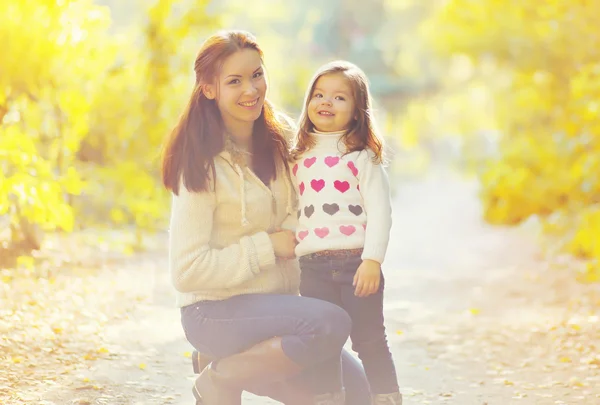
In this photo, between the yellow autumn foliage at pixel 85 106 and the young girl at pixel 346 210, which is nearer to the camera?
the young girl at pixel 346 210

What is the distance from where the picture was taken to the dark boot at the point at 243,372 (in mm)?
3016

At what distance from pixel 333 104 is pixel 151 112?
18.0ft

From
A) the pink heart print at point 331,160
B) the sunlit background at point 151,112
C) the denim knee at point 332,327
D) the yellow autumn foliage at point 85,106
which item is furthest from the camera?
the sunlit background at point 151,112

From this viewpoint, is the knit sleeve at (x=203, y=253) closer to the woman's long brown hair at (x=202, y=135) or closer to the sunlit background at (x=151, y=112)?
the woman's long brown hair at (x=202, y=135)

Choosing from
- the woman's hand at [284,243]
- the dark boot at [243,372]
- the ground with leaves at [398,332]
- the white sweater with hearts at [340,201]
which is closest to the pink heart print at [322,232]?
the white sweater with hearts at [340,201]

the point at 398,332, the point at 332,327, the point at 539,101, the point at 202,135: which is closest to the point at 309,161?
the point at 202,135

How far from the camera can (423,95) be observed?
2141cm

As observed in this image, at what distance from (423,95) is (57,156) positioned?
1546 centimetres

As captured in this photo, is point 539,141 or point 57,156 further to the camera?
point 539,141

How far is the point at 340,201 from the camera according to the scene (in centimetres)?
317

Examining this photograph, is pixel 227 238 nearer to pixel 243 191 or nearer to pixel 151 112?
pixel 243 191

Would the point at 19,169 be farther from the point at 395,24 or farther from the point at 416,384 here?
the point at 395,24

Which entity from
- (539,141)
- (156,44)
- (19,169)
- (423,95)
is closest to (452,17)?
(539,141)

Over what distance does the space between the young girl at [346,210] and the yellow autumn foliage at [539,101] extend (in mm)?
4696
